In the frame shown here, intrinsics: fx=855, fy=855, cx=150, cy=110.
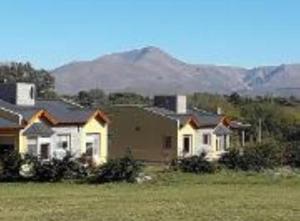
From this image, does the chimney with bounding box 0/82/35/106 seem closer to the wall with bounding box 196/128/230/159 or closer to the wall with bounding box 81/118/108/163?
the wall with bounding box 81/118/108/163

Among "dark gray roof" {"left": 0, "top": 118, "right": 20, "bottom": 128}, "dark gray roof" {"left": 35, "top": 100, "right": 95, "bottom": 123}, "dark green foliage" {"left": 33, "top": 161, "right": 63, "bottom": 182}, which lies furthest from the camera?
"dark gray roof" {"left": 35, "top": 100, "right": 95, "bottom": 123}

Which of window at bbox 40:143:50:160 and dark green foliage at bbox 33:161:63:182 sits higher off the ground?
window at bbox 40:143:50:160

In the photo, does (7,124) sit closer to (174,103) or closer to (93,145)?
(93,145)

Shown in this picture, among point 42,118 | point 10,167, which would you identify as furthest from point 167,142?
point 10,167

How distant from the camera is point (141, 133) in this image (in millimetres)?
62344

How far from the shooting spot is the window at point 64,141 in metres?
49.3

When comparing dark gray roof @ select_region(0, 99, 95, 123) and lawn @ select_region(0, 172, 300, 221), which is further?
dark gray roof @ select_region(0, 99, 95, 123)

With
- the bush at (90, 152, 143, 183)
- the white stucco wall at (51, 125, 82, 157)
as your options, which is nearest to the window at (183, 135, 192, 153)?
the white stucco wall at (51, 125, 82, 157)

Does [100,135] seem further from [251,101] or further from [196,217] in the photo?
[251,101]

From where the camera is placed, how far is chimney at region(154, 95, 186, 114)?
6594 cm

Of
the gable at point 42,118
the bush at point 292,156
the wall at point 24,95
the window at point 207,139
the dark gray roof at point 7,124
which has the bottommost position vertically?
the bush at point 292,156

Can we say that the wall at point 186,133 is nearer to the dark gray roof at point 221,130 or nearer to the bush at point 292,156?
the dark gray roof at point 221,130

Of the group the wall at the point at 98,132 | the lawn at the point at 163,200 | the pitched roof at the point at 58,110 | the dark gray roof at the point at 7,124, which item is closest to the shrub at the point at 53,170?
the lawn at the point at 163,200

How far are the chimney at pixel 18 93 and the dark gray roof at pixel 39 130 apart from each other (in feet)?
10.4
